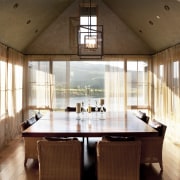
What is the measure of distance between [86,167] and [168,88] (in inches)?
132

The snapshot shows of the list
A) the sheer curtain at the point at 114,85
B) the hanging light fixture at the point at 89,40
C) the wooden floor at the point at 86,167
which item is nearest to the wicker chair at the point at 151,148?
the wooden floor at the point at 86,167

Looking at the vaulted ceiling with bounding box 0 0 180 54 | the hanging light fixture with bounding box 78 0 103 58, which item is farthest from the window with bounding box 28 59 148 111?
the hanging light fixture with bounding box 78 0 103 58

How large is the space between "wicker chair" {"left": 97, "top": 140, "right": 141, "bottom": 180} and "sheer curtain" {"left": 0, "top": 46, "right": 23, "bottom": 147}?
3346 millimetres

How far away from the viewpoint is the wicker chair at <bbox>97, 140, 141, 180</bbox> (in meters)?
3.06

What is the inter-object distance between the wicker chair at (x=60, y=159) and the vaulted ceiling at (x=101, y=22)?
8.70 ft

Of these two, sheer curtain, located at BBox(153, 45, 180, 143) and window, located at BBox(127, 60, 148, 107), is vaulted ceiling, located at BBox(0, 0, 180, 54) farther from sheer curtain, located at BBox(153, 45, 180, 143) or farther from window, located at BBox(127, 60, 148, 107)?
window, located at BBox(127, 60, 148, 107)

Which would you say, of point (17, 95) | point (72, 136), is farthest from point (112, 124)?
point (17, 95)

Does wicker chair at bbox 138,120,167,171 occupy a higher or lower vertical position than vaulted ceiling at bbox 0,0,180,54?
lower

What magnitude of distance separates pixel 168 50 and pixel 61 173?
4.61 metres

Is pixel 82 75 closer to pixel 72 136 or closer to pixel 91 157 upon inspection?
pixel 91 157

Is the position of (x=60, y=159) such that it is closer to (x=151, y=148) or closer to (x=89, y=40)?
(x=151, y=148)

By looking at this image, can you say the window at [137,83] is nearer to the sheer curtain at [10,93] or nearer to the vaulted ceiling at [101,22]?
the vaulted ceiling at [101,22]

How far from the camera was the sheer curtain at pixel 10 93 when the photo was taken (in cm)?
574

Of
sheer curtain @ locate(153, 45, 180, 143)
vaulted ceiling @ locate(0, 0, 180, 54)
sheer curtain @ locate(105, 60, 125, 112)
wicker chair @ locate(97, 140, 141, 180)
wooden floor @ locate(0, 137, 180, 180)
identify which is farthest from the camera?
sheer curtain @ locate(105, 60, 125, 112)
